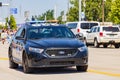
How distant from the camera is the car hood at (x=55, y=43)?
49.9 ft

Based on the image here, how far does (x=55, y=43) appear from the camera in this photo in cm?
1535

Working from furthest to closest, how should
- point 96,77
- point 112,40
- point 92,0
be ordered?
A: point 92,0, point 112,40, point 96,77

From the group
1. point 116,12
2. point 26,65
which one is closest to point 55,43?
point 26,65

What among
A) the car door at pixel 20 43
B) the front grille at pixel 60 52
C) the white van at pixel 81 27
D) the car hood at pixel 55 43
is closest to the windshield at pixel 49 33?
the car door at pixel 20 43

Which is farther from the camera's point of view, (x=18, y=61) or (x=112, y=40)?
(x=112, y=40)

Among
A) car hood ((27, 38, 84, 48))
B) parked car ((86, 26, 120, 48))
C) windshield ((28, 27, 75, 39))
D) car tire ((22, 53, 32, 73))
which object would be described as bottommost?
parked car ((86, 26, 120, 48))

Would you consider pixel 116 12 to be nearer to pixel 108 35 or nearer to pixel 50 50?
pixel 108 35

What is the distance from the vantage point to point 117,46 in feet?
127

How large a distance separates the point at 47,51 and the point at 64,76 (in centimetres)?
97

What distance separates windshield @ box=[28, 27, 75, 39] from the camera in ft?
53.9

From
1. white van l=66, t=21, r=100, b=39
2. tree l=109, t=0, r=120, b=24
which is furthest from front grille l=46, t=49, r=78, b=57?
tree l=109, t=0, r=120, b=24

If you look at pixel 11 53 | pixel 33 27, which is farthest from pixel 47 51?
pixel 11 53

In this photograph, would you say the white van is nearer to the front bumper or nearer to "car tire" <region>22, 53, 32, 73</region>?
"car tire" <region>22, 53, 32, 73</region>

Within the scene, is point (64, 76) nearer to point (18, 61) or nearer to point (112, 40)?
Answer: point (18, 61)
